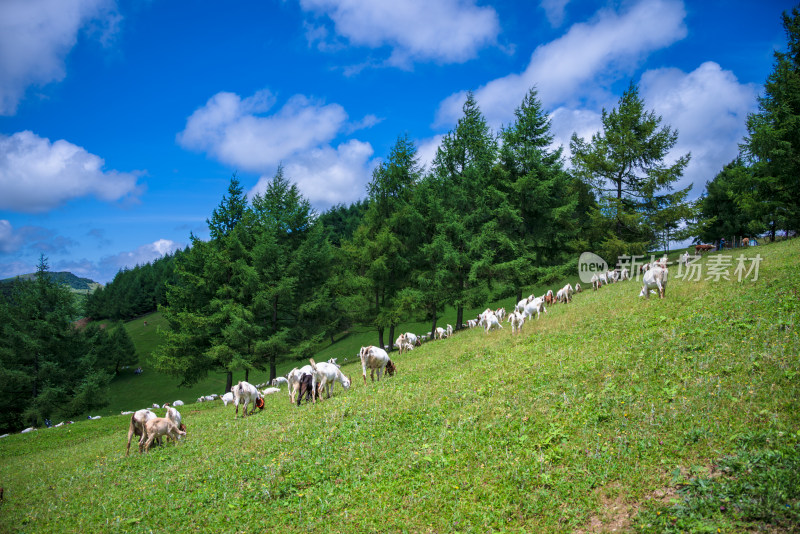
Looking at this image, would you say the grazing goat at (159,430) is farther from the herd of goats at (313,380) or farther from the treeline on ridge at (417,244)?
the treeline on ridge at (417,244)

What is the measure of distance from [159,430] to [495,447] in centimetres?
1159

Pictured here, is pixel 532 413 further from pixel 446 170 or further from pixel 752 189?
pixel 752 189

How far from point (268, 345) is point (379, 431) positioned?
22730mm

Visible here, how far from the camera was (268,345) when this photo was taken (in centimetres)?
3012

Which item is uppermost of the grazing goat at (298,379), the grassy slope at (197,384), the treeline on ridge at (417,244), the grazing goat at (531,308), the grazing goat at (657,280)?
the treeline on ridge at (417,244)

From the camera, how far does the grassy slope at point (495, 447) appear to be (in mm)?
6418

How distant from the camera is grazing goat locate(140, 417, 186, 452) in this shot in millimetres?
12844

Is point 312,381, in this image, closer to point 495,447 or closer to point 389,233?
point 495,447

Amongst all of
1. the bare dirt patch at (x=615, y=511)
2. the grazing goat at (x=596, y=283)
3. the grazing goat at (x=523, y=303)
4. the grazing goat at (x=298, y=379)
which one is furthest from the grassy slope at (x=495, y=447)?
the grazing goat at (x=596, y=283)

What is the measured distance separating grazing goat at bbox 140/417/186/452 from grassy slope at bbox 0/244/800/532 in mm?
541

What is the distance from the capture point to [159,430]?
12922 millimetres

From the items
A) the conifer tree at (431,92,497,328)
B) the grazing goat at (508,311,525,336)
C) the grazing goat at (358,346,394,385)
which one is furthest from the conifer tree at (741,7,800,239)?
the grazing goat at (358,346,394,385)

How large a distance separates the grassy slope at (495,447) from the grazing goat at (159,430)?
21.3 inches

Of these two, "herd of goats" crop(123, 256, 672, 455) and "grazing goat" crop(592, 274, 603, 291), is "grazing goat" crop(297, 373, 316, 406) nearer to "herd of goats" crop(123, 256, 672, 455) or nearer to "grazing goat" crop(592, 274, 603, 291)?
"herd of goats" crop(123, 256, 672, 455)
